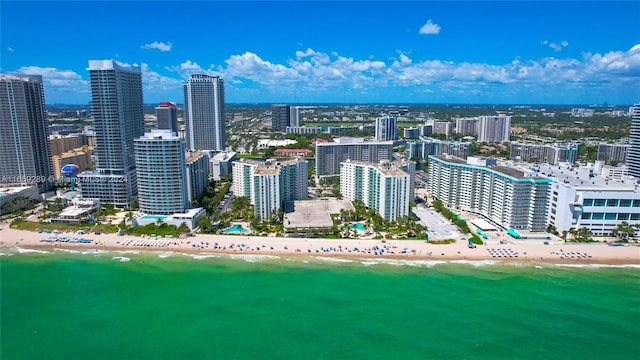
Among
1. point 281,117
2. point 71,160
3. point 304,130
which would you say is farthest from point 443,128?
point 71,160

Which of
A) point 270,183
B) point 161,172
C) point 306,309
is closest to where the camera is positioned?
point 306,309

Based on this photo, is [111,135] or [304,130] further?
[304,130]

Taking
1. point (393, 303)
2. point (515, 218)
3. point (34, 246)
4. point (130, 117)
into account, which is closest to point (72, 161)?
point (130, 117)

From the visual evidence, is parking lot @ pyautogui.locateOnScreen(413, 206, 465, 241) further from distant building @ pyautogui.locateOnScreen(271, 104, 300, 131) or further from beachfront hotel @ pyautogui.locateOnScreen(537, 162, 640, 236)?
distant building @ pyautogui.locateOnScreen(271, 104, 300, 131)

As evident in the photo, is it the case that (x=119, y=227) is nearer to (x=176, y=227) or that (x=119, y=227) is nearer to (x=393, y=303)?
(x=176, y=227)

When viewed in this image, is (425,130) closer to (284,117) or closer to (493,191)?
(284,117)

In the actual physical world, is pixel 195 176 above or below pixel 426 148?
below
